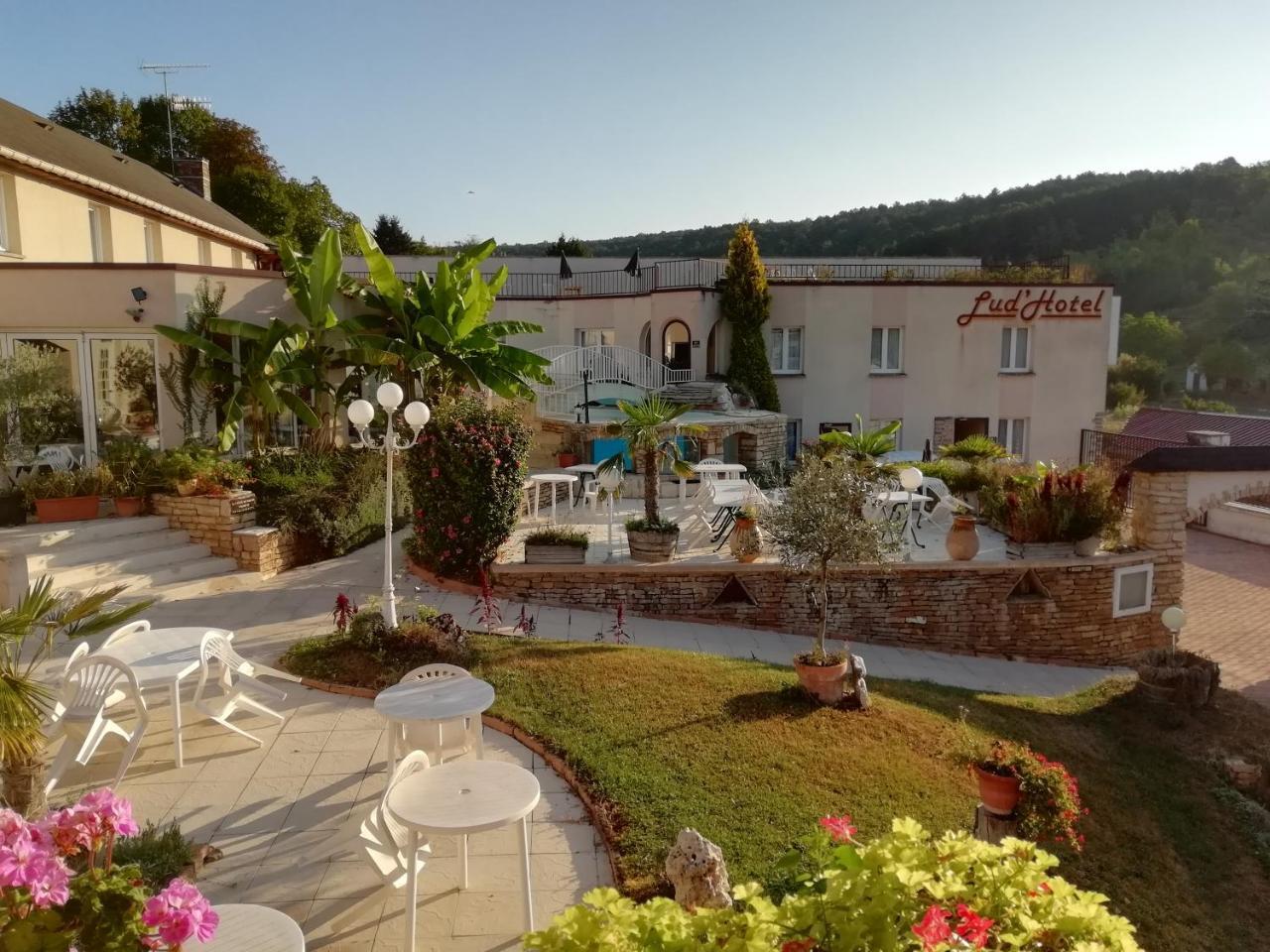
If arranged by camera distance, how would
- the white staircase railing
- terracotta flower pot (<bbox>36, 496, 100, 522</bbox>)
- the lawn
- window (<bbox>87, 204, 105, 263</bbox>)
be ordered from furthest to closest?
the white staircase railing → window (<bbox>87, 204, 105, 263</bbox>) → terracotta flower pot (<bbox>36, 496, 100, 522</bbox>) → the lawn

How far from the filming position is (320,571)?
44.7 feet

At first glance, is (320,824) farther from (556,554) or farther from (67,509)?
(67,509)

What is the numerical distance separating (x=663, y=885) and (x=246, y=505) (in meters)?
10.3

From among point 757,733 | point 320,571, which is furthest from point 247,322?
point 757,733

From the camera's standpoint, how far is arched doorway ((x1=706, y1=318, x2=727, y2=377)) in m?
25.8

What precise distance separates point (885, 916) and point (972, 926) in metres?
0.26

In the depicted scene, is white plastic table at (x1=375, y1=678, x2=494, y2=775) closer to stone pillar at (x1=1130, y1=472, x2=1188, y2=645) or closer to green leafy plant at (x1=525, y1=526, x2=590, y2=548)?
green leafy plant at (x1=525, y1=526, x2=590, y2=548)

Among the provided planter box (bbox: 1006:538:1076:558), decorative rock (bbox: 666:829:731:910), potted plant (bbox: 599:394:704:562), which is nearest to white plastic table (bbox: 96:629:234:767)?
decorative rock (bbox: 666:829:731:910)

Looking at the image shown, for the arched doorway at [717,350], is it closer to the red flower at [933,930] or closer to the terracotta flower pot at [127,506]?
the terracotta flower pot at [127,506]

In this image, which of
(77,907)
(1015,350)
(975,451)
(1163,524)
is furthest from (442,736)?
(1015,350)

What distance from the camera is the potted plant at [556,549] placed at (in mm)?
12844

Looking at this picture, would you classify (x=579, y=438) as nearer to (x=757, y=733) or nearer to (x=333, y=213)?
(x=757, y=733)

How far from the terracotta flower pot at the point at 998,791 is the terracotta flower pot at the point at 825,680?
2.58 metres

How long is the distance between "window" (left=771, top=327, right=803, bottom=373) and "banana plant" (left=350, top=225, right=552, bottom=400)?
11220 millimetres
